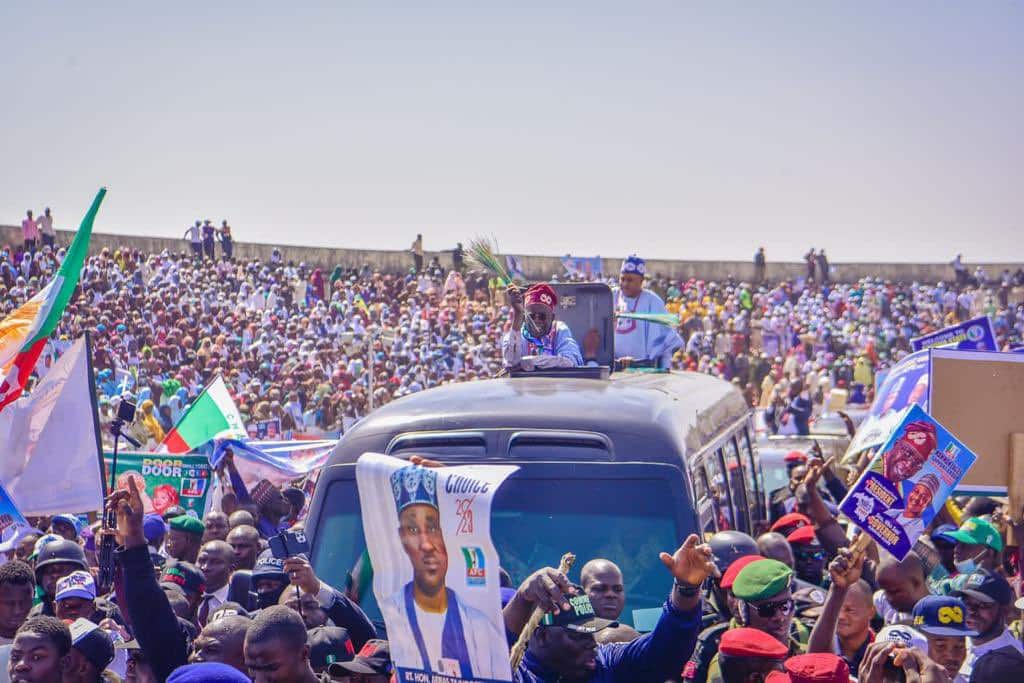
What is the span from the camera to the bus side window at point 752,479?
9031 millimetres

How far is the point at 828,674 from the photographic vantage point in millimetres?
4156

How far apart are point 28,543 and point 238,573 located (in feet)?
7.57

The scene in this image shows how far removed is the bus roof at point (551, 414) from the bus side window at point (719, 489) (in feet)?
0.56

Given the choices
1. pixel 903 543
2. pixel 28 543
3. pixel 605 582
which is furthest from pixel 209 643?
pixel 28 543

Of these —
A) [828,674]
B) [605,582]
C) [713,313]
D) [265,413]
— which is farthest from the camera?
[713,313]

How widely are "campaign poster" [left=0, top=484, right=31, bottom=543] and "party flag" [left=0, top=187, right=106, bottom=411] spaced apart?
0.72m

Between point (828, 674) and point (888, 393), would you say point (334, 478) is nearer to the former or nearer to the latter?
point (828, 674)

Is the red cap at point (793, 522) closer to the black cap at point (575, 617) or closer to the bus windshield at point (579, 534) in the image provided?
the bus windshield at point (579, 534)

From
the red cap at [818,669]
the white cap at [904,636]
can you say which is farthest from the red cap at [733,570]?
the red cap at [818,669]

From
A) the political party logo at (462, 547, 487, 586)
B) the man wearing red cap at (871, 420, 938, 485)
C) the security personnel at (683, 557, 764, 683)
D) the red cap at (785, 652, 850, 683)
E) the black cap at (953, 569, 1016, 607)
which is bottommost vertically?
the security personnel at (683, 557, 764, 683)

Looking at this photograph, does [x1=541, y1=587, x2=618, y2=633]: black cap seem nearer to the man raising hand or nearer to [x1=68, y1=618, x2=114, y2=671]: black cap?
the man raising hand

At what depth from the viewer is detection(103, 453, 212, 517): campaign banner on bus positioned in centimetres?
1074

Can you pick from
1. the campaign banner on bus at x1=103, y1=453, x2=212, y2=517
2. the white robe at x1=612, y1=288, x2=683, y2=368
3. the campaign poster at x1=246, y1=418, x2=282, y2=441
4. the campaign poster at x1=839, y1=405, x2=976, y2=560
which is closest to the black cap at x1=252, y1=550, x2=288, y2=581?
the campaign poster at x1=839, y1=405, x2=976, y2=560

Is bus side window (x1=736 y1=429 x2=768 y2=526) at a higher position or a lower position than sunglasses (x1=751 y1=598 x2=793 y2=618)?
lower
